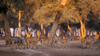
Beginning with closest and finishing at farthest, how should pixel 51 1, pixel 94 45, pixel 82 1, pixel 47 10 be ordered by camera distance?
pixel 94 45 → pixel 47 10 → pixel 51 1 → pixel 82 1

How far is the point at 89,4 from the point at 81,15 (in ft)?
12.9

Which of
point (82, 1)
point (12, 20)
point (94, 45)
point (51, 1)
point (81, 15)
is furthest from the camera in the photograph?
point (12, 20)

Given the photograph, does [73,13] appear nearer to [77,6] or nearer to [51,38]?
A: [77,6]

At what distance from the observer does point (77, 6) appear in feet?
106

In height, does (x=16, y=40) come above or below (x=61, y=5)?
below

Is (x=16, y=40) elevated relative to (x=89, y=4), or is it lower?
lower

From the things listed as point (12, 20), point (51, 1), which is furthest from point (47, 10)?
point (12, 20)

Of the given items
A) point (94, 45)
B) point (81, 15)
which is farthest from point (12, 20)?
point (94, 45)

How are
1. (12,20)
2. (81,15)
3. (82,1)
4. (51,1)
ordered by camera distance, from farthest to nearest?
1. (12,20)
2. (81,15)
3. (82,1)
4. (51,1)

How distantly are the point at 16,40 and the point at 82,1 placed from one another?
513 inches

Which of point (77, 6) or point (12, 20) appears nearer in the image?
point (77, 6)

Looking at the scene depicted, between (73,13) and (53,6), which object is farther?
(73,13)

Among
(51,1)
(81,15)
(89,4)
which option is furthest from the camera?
(81,15)

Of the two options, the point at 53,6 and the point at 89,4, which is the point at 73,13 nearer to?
the point at 89,4
